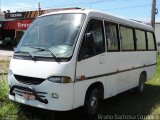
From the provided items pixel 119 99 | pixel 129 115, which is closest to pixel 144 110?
pixel 129 115

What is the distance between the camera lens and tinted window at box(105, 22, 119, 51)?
8633 millimetres

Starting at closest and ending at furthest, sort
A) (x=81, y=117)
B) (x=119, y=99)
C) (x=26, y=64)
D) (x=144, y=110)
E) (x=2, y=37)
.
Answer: (x=26, y=64) < (x=81, y=117) < (x=144, y=110) < (x=119, y=99) < (x=2, y=37)

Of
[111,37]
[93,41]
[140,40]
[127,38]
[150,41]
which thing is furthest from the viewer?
[150,41]

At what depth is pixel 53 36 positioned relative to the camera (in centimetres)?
755

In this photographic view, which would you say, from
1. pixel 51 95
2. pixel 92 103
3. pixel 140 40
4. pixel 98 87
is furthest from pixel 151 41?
pixel 51 95

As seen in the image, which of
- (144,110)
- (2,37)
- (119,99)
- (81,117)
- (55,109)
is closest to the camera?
(55,109)

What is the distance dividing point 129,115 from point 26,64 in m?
3.01

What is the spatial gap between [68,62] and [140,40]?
5.34 metres

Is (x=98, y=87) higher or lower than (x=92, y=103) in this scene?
higher

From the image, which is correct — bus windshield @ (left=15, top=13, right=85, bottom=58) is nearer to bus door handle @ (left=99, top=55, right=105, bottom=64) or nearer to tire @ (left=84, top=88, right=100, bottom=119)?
bus door handle @ (left=99, top=55, right=105, bottom=64)

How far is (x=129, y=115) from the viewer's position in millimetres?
8469

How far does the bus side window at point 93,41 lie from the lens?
730 centimetres

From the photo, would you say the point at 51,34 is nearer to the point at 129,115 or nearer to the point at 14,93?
the point at 14,93

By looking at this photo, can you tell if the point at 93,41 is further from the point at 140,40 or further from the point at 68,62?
the point at 140,40
